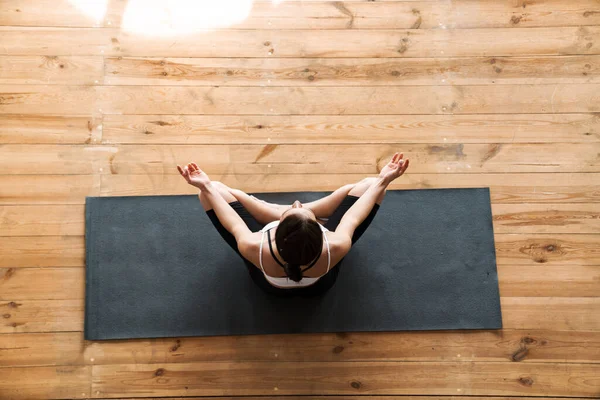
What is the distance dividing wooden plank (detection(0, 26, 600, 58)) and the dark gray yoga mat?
2.29 feet

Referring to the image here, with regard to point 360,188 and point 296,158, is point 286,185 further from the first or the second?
point 360,188

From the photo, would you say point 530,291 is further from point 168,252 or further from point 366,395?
point 168,252

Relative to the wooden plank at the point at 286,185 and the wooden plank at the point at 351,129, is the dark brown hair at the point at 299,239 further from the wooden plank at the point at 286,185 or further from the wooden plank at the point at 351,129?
the wooden plank at the point at 351,129

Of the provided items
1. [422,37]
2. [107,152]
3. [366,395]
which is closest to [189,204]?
[107,152]

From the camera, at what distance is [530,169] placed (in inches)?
100

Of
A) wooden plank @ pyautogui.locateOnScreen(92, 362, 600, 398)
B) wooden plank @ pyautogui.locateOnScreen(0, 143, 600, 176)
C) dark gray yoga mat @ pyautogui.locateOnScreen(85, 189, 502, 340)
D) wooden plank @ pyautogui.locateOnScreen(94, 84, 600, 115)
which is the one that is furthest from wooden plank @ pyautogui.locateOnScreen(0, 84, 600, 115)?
wooden plank @ pyautogui.locateOnScreen(92, 362, 600, 398)

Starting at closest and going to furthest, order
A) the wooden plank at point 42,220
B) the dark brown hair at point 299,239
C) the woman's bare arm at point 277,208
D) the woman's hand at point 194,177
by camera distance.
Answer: the dark brown hair at point 299,239 → the woman's hand at point 194,177 → the woman's bare arm at point 277,208 → the wooden plank at point 42,220

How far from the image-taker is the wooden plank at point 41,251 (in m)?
2.41

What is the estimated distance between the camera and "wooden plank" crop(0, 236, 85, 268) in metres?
2.41

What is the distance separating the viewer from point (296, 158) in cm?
253

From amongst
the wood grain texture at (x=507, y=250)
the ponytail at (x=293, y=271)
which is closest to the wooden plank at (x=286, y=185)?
the wood grain texture at (x=507, y=250)

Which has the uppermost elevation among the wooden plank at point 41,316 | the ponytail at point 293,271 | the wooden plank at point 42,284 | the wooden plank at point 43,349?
the ponytail at point 293,271

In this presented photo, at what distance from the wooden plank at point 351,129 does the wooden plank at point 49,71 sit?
23cm

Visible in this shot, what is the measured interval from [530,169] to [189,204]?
1536mm
